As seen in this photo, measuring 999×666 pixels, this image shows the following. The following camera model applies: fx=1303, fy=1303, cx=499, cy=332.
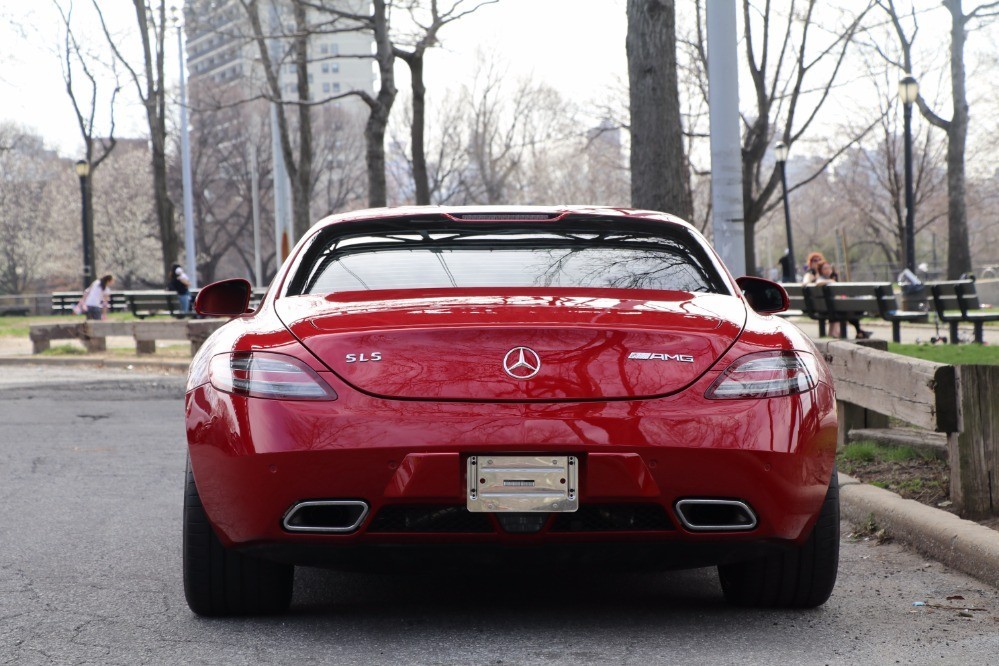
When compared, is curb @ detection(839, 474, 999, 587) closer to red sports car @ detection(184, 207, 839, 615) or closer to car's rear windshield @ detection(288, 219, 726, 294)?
red sports car @ detection(184, 207, 839, 615)

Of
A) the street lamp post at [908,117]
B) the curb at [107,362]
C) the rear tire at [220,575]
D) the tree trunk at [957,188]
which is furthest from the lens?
the tree trunk at [957,188]

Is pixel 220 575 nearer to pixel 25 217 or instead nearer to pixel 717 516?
pixel 717 516

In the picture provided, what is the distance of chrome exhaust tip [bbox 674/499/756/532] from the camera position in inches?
147

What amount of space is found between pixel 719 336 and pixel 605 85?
1470 inches

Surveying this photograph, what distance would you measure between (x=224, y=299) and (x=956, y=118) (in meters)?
31.8

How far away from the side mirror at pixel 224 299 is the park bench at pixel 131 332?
12.6 m

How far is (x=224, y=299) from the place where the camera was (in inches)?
200

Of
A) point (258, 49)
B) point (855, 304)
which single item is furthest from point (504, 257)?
point (258, 49)

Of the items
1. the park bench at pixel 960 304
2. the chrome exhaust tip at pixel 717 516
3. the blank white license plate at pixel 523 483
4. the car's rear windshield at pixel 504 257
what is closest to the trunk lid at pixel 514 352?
the blank white license plate at pixel 523 483

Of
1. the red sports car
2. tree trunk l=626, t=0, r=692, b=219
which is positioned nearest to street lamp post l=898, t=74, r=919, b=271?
tree trunk l=626, t=0, r=692, b=219

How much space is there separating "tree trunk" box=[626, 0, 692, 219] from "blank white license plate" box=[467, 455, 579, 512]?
30.8ft

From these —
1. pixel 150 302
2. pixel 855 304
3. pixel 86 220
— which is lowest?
pixel 855 304

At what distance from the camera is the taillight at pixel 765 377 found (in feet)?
12.3

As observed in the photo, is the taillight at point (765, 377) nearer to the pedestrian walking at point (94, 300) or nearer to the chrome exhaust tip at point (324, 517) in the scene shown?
the chrome exhaust tip at point (324, 517)
